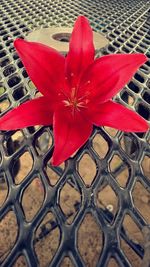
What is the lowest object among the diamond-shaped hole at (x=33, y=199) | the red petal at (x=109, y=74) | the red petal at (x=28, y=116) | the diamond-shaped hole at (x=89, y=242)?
the diamond-shaped hole at (x=89, y=242)

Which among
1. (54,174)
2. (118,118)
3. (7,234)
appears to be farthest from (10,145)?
(7,234)

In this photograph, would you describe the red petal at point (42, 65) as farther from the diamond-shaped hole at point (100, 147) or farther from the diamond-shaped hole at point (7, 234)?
the diamond-shaped hole at point (7, 234)

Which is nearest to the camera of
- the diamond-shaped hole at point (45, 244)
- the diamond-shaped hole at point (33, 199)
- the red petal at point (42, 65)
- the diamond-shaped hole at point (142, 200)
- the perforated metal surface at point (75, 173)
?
the perforated metal surface at point (75, 173)

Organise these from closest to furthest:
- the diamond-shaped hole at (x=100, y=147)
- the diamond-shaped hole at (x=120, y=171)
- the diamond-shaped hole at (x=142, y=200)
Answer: the diamond-shaped hole at (x=100, y=147) → the diamond-shaped hole at (x=120, y=171) → the diamond-shaped hole at (x=142, y=200)

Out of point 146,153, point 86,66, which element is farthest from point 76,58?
point 146,153

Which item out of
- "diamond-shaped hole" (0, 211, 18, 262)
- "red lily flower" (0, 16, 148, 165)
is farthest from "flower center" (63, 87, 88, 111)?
"diamond-shaped hole" (0, 211, 18, 262)

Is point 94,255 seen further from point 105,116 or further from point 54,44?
point 105,116

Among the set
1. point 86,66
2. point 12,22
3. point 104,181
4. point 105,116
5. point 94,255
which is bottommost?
point 94,255

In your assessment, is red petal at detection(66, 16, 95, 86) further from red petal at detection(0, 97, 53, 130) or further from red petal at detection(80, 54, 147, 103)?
red petal at detection(0, 97, 53, 130)

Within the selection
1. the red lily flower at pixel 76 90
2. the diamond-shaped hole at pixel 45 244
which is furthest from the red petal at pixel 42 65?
the diamond-shaped hole at pixel 45 244
